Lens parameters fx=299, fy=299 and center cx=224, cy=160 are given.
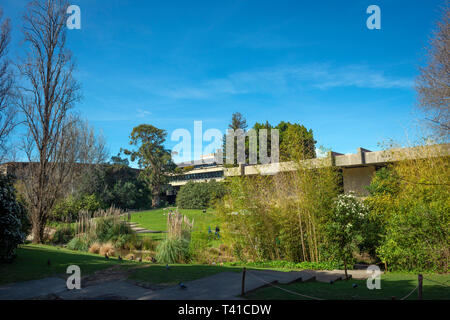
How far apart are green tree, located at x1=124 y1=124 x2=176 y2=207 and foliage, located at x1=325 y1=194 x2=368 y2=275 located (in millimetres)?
31491

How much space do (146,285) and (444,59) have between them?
1082 centimetres

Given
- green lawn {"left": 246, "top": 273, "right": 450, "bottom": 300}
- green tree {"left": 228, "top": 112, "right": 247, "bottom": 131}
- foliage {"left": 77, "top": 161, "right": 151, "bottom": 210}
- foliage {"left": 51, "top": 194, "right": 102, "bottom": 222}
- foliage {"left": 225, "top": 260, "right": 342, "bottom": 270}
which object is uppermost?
green tree {"left": 228, "top": 112, "right": 247, "bottom": 131}

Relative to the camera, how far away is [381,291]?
5.06 metres

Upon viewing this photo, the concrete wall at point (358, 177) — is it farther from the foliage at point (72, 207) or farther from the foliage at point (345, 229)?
the foliage at point (72, 207)

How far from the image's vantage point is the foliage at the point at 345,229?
8.69 metres

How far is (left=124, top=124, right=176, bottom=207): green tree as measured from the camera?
126ft

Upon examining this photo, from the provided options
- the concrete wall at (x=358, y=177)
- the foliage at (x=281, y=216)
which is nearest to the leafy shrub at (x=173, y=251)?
the foliage at (x=281, y=216)

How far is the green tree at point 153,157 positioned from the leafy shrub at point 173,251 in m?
29.8

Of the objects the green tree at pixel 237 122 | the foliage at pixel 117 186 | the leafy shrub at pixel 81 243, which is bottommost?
the leafy shrub at pixel 81 243

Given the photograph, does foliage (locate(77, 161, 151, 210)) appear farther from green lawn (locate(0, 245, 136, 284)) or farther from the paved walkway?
the paved walkway

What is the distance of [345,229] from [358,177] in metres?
10.9

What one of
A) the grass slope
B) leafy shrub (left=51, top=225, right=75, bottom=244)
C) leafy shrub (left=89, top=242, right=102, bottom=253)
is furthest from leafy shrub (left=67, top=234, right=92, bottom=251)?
the grass slope

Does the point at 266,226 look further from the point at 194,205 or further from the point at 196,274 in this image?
the point at 194,205
